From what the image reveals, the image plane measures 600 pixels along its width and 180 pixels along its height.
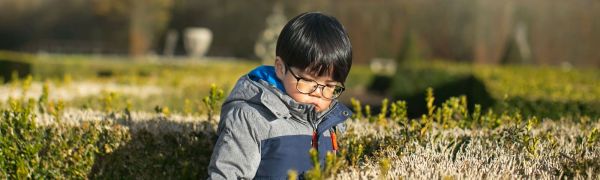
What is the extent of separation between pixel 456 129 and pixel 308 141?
4.30 ft

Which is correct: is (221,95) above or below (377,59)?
below

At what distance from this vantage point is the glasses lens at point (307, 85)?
258cm

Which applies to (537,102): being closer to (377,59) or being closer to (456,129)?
(456,129)

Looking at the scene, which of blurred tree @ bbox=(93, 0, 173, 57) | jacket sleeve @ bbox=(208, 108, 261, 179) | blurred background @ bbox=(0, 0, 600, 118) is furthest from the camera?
blurred tree @ bbox=(93, 0, 173, 57)

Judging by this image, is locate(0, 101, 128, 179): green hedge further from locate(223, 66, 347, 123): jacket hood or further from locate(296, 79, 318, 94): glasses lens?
locate(296, 79, 318, 94): glasses lens

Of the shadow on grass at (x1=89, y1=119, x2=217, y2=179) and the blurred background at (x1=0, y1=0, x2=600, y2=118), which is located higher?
the blurred background at (x1=0, y1=0, x2=600, y2=118)

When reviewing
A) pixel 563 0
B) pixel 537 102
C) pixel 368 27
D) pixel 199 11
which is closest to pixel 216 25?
pixel 199 11

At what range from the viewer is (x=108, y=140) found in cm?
361

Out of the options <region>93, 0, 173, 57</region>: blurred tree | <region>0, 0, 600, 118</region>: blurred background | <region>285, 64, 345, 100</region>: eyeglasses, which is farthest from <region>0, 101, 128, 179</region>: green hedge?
<region>93, 0, 173, 57</region>: blurred tree

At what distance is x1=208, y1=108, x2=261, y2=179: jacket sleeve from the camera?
2.45 metres

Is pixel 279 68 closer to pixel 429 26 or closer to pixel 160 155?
pixel 160 155

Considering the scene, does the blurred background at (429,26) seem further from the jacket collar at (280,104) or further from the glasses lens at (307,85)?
the glasses lens at (307,85)

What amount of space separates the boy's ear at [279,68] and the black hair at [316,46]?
47mm

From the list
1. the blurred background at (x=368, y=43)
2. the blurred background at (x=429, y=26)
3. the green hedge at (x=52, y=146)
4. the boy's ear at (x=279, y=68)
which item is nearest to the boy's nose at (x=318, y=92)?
the boy's ear at (x=279, y=68)
